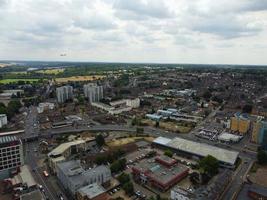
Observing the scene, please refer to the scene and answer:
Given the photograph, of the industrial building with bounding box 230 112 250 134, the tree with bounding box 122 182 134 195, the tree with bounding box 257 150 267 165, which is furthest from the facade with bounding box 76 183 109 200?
the industrial building with bounding box 230 112 250 134

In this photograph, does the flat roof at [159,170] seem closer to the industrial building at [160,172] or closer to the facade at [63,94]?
the industrial building at [160,172]

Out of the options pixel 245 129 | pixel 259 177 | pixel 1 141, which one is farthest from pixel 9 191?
pixel 245 129

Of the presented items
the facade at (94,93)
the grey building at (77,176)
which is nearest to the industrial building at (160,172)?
the grey building at (77,176)

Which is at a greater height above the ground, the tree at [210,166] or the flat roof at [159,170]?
the tree at [210,166]

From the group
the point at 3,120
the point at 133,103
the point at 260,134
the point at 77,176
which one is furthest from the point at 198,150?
the point at 3,120

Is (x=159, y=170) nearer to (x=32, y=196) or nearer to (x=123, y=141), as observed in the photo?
(x=123, y=141)

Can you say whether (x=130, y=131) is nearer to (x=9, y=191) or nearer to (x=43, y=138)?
(x=43, y=138)

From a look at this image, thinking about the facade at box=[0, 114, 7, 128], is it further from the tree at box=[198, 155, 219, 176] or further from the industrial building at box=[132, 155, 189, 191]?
the tree at box=[198, 155, 219, 176]
